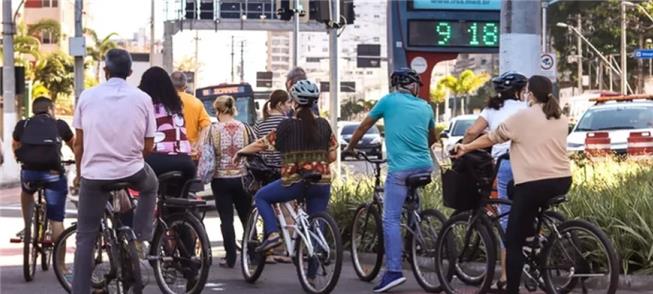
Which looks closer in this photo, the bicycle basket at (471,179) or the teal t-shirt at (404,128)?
the bicycle basket at (471,179)

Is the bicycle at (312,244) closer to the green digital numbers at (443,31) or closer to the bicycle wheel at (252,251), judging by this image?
the bicycle wheel at (252,251)

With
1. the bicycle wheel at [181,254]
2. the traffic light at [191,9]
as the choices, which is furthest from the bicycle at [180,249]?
the traffic light at [191,9]

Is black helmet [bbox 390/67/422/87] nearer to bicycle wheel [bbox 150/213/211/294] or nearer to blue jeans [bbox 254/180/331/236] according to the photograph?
blue jeans [bbox 254/180/331/236]

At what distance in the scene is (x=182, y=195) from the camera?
31.1ft

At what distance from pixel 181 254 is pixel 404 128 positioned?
6.82 ft

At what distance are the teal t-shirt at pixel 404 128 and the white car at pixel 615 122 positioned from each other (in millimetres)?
13661

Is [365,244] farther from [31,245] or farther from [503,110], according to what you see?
[31,245]

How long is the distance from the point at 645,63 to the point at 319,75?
81181 millimetres

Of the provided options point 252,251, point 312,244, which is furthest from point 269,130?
point 312,244

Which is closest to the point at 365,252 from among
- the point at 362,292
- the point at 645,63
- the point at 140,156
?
the point at 362,292

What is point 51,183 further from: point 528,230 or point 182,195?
point 528,230

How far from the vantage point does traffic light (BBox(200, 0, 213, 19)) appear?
49.5 m

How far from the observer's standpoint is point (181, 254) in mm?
8867

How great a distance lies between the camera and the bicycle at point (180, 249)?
875cm
